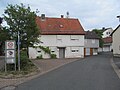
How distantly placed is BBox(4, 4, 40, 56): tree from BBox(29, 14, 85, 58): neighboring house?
19961 mm

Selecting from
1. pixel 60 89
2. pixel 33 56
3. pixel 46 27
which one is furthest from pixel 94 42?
pixel 60 89

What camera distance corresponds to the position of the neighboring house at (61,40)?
4503cm

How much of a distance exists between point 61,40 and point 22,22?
74.7 feet

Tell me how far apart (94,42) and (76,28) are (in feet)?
61.4

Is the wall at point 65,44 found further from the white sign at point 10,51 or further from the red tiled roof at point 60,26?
the white sign at point 10,51

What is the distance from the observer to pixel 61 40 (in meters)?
45.9

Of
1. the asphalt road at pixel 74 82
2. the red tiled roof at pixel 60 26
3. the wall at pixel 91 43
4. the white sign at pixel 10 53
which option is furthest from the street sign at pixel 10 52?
the wall at pixel 91 43

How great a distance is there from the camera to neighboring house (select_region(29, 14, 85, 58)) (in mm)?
45031

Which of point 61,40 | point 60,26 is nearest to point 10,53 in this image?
point 61,40

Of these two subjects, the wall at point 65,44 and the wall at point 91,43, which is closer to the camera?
the wall at point 65,44

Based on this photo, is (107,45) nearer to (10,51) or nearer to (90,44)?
(90,44)

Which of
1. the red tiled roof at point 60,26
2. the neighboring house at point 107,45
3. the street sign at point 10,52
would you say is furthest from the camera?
the neighboring house at point 107,45

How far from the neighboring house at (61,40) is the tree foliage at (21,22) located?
20.0 meters

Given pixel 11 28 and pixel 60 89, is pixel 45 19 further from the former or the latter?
pixel 60 89
